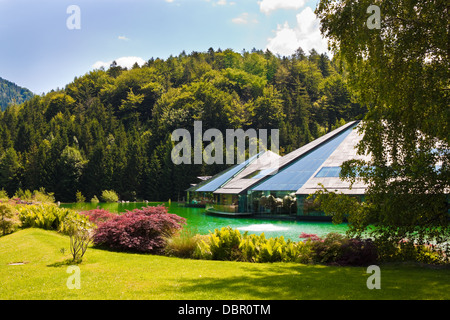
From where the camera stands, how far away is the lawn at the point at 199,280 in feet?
17.9

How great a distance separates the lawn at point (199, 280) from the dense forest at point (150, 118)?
28840mm

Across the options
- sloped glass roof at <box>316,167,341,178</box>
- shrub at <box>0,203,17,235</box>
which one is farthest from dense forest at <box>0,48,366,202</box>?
shrub at <box>0,203,17,235</box>

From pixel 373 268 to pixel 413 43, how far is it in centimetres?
477

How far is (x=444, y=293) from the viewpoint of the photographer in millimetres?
5602

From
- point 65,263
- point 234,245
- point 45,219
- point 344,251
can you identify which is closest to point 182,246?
point 234,245

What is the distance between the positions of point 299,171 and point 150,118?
6152 centimetres

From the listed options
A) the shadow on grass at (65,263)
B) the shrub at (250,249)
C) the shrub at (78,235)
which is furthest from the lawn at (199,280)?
the shrub at (250,249)

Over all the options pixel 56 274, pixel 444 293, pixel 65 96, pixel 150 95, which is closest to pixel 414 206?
pixel 444 293

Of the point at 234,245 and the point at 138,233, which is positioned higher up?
the point at 138,233

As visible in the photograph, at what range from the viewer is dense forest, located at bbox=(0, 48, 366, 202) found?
55.7m

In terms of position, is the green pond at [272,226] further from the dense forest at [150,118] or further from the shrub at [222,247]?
the dense forest at [150,118]

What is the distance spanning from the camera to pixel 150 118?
83.4 metres

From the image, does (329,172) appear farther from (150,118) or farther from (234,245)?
(150,118)
